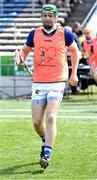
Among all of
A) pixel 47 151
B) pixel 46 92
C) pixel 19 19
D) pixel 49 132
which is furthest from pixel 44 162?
pixel 19 19

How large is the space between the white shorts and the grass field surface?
2.71ft

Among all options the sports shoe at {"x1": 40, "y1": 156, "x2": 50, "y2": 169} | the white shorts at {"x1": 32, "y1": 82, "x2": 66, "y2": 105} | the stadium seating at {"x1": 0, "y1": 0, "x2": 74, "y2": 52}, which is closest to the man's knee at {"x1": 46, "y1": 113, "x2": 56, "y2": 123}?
the white shorts at {"x1": 32, "y1": 82, "x2": 66, "y2": 105}

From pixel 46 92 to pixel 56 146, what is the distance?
178cm

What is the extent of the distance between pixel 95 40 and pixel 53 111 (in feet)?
31.6

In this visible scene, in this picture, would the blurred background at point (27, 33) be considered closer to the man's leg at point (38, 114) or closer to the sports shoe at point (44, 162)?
the man's leg at point (38, 114)

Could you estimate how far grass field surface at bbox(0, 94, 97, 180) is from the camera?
303 inches

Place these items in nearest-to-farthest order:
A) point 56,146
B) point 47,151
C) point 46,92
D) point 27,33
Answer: point 47,151, point 46,92, point 56,146, point 27,33

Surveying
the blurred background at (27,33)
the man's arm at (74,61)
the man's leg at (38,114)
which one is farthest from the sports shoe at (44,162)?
the blurred background at (27,33)

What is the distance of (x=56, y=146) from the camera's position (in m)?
9.68

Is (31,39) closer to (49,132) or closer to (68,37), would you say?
(68,37)

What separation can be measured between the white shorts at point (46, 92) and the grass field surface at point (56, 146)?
83 cm

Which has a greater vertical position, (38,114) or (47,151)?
(38,114)

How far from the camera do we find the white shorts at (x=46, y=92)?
8.05 meters

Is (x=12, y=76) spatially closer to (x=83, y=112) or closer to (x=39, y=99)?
(x=83, y=112)
